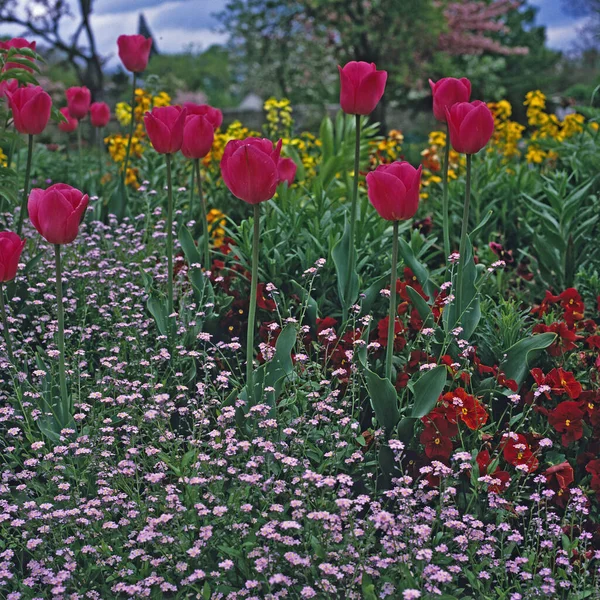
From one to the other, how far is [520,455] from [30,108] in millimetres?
2611

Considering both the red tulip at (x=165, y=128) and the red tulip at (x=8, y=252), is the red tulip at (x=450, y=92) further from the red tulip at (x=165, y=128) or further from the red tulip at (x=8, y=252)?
the red tulip at (x=8, y=252)

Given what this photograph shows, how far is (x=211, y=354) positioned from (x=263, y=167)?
128 cm

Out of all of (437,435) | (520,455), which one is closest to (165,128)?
(437,435)

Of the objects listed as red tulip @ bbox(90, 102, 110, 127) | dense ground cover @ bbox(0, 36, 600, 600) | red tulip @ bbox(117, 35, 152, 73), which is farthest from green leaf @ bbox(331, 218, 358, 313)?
red tulip @ bbox(90, 102, 110, 127)

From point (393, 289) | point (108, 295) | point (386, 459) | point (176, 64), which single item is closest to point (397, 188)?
point (393, 289)

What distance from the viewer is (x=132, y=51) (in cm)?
450

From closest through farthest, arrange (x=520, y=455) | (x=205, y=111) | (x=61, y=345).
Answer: (x=520, y=455) < (x=61, y=345) < (x=205, y=111)

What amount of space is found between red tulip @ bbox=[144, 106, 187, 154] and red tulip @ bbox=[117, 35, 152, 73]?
1410 mm

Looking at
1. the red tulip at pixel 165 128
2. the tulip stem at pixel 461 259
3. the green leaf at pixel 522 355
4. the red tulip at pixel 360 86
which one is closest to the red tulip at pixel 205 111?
the red tulip at pixel 165 128

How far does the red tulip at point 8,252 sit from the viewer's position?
2746 millimetres

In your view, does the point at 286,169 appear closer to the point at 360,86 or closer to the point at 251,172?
the point at 360,86

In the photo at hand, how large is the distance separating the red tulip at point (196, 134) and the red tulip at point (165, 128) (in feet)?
0.09

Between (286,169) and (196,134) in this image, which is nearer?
(196,134)

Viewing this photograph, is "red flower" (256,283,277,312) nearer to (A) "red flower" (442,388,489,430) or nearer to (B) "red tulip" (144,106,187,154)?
(B) "red tulip" (144,106,187,154)
